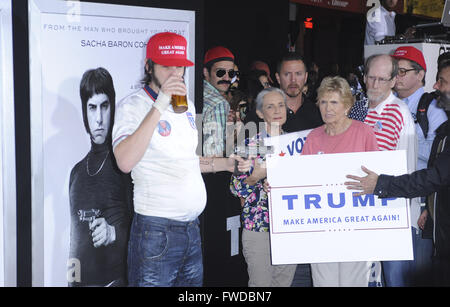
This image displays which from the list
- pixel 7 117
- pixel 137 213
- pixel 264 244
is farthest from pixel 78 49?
pixel 264 244

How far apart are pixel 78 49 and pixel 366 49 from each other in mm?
3349

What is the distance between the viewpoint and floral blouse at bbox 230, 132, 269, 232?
3.45 m

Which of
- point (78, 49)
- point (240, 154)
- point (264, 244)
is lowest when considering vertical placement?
point (264, 244)

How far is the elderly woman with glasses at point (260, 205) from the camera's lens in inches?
136

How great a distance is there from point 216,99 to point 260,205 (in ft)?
2.95

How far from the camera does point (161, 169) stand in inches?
114

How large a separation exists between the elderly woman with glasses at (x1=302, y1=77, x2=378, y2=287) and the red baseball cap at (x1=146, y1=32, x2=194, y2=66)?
942 mm

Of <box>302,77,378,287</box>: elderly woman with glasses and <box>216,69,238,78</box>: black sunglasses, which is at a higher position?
<box>216,69,238,78</box>: black sunglasses

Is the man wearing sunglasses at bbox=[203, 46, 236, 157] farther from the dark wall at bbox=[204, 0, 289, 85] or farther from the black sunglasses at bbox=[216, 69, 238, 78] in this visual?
the dark wall at bbox=[204, 0, 289, 85]

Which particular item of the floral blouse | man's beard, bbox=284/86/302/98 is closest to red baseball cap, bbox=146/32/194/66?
the floral blouse

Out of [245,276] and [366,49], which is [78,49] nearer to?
[245,276]

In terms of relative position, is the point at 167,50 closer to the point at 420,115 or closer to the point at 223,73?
the point at 223,73

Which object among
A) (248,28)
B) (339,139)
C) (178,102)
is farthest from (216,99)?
(248,28)
